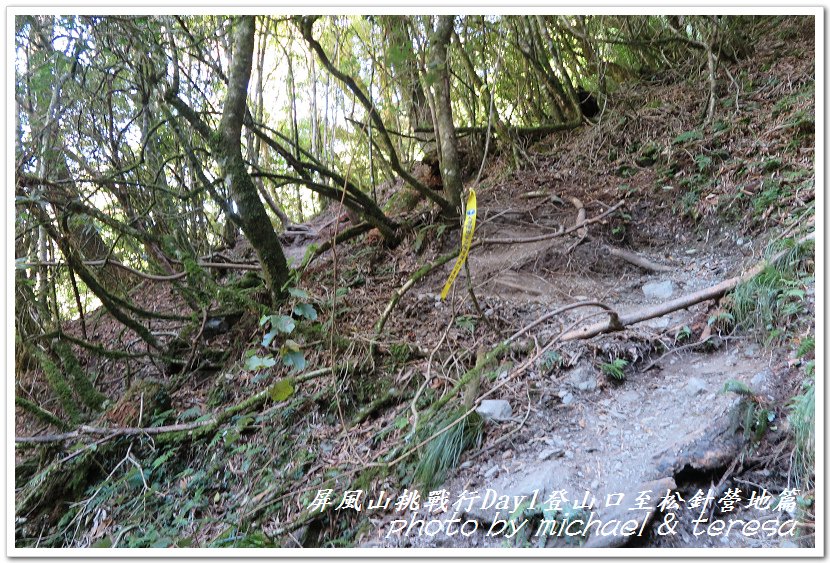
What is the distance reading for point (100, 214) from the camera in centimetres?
408

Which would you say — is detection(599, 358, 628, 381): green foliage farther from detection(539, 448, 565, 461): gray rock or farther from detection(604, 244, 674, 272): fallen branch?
detection(604, 244, 674, 272): fallen branch

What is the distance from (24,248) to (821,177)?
18.7 ft

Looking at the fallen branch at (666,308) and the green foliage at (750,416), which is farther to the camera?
the fallen branch at (666,308)

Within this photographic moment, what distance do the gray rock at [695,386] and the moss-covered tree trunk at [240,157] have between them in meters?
3.19

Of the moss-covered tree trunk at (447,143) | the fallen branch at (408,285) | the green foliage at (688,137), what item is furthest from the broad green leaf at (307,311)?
the green foliage at (688,137)

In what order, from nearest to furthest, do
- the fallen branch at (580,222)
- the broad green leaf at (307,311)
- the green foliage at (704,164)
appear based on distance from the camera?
the broad green leaf at (307,311), the fallen branch at (580,222), the green foliage at (704,164)

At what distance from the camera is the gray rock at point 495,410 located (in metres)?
2.73

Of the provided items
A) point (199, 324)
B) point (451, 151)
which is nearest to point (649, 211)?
point (451, 151)

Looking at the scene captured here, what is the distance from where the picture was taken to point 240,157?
4047mm

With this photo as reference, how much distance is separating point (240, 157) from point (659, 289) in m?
3.46

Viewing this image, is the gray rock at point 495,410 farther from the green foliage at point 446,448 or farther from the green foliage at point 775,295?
the green foliage at point 775,295

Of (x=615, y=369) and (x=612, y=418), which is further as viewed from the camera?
(x=615, y=369)

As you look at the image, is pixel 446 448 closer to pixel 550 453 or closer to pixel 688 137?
pixel 550 453

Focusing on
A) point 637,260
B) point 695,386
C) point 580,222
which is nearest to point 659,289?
point 637,260
